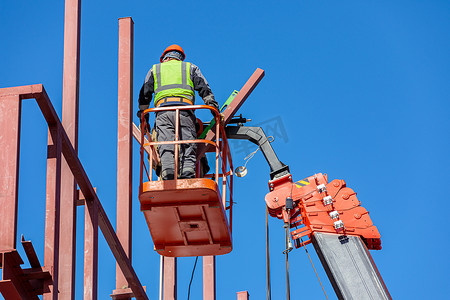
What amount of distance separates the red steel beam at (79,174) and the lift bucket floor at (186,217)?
2.87 feet

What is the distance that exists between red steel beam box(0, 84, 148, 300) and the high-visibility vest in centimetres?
233

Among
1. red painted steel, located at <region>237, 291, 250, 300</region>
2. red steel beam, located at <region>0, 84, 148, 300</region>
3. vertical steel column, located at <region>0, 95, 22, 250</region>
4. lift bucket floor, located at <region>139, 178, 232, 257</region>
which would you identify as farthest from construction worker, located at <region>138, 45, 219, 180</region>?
red painted steel, located at <region>237, 291, 250, 300</region>

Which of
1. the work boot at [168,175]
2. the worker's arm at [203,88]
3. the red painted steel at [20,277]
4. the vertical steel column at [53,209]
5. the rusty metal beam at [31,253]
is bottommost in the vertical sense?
the red painted steel at [20,277]

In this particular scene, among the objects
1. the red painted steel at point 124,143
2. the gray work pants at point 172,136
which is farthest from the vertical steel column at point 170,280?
the gray work pants at point 172,136

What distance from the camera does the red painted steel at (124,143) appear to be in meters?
12.8

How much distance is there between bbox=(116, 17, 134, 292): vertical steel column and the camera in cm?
1277

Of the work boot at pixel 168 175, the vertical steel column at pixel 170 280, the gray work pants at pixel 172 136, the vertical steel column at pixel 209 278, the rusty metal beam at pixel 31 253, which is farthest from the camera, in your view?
the vertical steel column at pixel 209 278

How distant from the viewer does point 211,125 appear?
1436 centimetres

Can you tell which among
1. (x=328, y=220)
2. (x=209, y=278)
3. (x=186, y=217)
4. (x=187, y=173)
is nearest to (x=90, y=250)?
(x=187, y=173)

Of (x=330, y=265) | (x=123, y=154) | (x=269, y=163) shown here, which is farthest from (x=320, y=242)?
(x=123, y=154)

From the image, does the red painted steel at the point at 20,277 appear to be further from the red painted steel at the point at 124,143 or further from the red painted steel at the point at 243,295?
the red painted steel at the point at 243,295

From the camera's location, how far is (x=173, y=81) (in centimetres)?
1330

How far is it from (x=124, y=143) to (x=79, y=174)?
233cm

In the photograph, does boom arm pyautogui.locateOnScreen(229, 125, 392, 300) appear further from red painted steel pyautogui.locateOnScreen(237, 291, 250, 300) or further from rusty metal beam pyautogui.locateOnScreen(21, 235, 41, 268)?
rusty metal beam pyautogui.locateOnScreen(21, 235, 41, 268)
